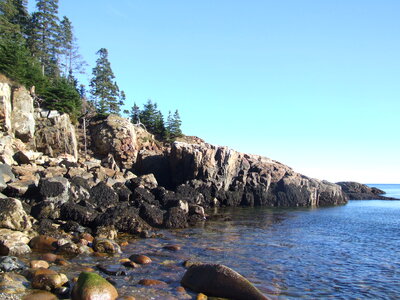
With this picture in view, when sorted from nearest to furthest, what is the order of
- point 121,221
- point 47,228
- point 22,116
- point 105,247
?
point 105,247
point 47,228
point 121,221
point 22,116

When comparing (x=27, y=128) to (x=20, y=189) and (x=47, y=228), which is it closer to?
(x=20, y=189)

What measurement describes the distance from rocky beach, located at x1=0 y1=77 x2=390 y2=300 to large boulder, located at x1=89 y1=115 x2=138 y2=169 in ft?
0.52

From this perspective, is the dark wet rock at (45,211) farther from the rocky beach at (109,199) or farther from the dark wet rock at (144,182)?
the dark wet rock at (144,182)

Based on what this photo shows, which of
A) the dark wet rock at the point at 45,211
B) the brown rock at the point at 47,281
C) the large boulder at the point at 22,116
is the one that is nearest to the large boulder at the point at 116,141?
the large boulder at the point at 22,116

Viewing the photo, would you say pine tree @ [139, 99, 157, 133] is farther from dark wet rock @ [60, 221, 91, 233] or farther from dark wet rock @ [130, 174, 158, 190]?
dark wet rock @ [60, 221, 91, 233]

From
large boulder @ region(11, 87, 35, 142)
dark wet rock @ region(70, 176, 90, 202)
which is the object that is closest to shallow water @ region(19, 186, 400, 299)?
dark wet rock @ region(70, 176, 90, 202)

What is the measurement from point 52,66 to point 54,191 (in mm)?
49148

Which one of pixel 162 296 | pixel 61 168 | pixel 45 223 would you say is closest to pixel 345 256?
pixel 162 296

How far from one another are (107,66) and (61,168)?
47.8 metres

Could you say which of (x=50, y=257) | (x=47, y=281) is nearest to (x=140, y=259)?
(x=50, y=257)

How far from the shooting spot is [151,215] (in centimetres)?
2444

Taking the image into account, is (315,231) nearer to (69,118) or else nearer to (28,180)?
(28,180)

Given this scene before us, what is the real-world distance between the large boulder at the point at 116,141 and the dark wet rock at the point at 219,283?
40.4 m

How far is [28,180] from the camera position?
77.4 ft
